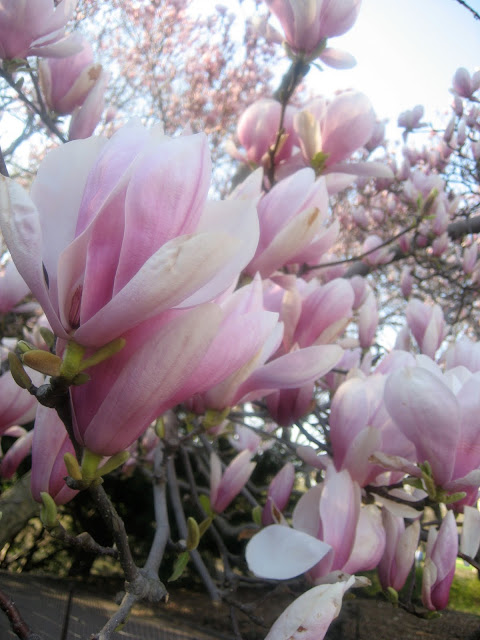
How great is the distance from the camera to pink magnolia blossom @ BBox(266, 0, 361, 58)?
84 centimetres

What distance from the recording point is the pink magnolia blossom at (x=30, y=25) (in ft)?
2.23

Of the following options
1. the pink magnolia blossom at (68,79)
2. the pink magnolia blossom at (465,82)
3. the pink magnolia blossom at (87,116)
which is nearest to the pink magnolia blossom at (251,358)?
the pink magnolia blossom at (87,116)

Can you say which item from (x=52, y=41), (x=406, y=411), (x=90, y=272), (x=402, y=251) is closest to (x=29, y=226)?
(x=90, y=272)

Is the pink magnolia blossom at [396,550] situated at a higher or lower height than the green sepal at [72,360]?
lower

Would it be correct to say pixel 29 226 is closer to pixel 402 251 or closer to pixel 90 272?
pixel 90 272

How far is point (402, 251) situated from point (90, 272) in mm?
2376

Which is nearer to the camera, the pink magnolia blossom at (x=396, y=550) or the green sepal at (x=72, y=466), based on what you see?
the green sepal at (x=72, y=466)

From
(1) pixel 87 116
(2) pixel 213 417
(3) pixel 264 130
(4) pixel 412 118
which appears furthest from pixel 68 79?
(4) pixel 412 118

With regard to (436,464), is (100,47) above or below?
above

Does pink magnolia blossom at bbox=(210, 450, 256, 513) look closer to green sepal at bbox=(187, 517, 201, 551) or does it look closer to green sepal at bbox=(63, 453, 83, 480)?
green sepal at bbox=(187, 517, 201, 551)

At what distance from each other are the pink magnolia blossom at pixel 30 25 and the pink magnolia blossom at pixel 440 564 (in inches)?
32.2

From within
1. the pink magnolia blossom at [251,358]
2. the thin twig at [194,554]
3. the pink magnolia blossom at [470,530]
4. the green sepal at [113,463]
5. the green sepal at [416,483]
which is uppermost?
the pink magnolia blossom at [251,358]

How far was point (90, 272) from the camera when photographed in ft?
1.03

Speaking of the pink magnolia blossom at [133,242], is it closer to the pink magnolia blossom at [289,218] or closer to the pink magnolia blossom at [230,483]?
the pink magnolia blossom at [289,218]
